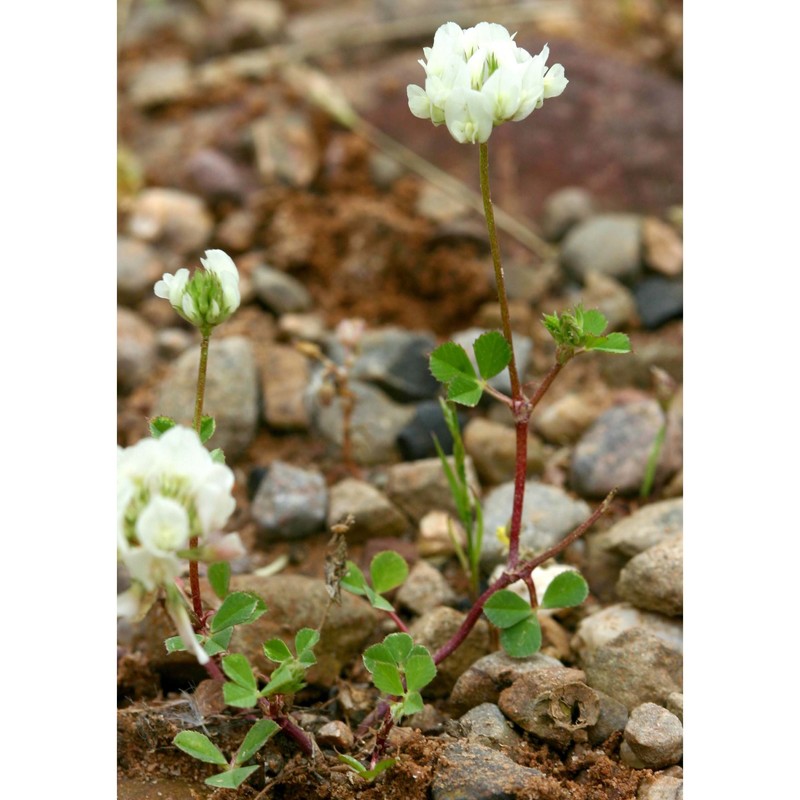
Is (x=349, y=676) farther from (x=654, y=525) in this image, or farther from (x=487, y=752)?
(x=654, y=525)

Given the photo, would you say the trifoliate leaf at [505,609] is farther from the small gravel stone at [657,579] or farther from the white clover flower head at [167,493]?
the white clover flower head at [167,493]

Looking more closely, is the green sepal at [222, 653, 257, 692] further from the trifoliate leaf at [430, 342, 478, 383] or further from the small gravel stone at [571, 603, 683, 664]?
the small gravel stone at [571, 603, 683, 664]

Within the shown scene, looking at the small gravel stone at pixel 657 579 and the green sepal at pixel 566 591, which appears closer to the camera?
the green sepal at pixel 566 591

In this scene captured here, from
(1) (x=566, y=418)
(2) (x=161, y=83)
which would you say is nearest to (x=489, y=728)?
(1) (x=566, y=418)

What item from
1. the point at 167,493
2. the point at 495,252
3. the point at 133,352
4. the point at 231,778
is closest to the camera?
the point at 167,493

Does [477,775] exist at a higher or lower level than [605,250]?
lower

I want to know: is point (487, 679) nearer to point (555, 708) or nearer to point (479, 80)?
point (555, 708)

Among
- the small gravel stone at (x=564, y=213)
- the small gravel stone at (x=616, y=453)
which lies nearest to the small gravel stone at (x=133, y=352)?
the small gravel stone at (x=616, y=453)
